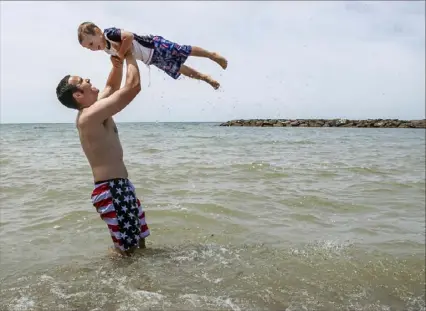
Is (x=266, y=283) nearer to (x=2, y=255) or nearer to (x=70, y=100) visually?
(x=70, y=100)

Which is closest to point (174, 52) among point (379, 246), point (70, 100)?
point (70, 100)

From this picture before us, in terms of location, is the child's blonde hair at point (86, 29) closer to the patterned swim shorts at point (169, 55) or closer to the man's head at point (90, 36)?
the man's head at point (90, 36)

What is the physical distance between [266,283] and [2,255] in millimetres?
2924

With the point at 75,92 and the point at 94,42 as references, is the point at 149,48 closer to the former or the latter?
the point at 94,42

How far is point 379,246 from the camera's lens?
198 inches

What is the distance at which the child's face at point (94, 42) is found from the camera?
3.74 metres

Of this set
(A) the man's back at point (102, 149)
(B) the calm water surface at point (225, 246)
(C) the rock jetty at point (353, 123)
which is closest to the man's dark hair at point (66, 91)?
(A) the man's back at point (102, 149)

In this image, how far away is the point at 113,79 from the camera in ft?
13.9

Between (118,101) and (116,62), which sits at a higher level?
(116,62)

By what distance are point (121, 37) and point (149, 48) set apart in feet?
1.03

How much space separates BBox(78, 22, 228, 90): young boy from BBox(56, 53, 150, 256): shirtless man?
14 centimetres

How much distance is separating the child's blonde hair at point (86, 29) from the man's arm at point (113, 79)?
326 mm

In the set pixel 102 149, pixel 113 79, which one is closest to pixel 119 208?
pixel 102 149

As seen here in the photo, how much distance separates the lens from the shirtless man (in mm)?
3812
